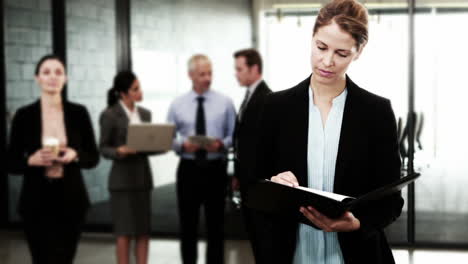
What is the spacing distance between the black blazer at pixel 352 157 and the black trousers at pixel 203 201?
2932mm

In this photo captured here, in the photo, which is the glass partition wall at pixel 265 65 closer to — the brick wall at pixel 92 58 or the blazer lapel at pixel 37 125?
the brick wall at pixel 92 58

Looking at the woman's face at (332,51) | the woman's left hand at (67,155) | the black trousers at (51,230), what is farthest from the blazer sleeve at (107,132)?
the woman's face at (332,51)

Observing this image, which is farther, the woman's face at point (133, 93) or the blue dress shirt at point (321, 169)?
the woman's face at point (133, 93)

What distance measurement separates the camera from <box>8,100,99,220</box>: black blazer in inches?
151

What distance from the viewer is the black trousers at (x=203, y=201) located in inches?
→ 192

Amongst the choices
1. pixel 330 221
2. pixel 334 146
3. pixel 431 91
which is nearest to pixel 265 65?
pixel 431 91

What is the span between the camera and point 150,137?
15.0ft

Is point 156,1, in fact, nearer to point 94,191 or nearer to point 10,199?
point 94,191

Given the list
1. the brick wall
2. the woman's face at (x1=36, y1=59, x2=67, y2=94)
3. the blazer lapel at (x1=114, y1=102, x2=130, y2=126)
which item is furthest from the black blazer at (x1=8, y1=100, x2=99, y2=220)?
the brick wall

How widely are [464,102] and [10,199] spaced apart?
484 centimetres

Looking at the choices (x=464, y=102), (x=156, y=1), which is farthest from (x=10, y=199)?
(x=464, y=102)

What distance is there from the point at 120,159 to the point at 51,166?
0.83 m

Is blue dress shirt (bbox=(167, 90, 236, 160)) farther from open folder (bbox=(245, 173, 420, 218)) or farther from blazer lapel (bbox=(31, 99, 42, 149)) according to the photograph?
open folder (bbox=(245, 173, 420, 218))

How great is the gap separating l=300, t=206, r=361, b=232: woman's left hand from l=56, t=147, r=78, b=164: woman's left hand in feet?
7.90
